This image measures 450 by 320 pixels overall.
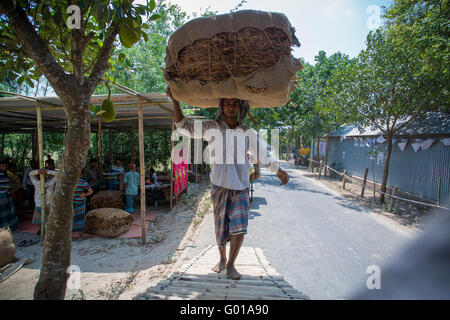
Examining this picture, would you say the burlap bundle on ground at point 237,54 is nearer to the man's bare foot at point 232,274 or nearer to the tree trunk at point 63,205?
the tree trunk at point 63,205

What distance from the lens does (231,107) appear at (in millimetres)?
2645

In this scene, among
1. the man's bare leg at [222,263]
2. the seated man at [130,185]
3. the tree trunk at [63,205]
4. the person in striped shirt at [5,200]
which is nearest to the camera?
the tree trunk at [63,205]

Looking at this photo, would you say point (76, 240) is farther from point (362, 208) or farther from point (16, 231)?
point (362, 208)

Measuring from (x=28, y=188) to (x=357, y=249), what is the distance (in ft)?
31.6

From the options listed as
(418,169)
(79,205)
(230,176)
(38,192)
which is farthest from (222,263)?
(418,169)

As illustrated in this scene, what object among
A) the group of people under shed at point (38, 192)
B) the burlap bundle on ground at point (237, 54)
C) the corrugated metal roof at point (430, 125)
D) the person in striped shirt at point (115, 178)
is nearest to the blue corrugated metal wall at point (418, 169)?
the corrugated metal roof at point (430, 125)

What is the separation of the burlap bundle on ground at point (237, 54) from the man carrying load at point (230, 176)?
510mm

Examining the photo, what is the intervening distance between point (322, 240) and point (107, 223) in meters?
4.96

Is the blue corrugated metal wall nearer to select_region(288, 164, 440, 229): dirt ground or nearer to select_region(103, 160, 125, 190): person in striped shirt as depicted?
select_region(288, 164, 440, 229): dirt ground

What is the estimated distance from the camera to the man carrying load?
2564mm

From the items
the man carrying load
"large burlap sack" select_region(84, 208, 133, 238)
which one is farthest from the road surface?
"large burlap sack" select_region(84, 208, 133, 238)

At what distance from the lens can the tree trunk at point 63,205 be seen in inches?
71.3

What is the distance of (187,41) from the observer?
2.00 metres
